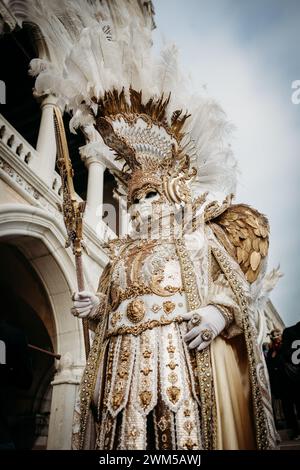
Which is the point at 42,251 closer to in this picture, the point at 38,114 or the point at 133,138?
the point at 133,138

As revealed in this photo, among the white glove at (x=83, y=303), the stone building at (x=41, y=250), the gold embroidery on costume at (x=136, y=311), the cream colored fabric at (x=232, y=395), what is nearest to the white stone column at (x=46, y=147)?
the stone building at (x=41, y=250)

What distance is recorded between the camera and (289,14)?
2578 mm

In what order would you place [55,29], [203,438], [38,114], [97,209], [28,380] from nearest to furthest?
[203,438] < [28,380] < [55,29] < [97,209] < [38,114]

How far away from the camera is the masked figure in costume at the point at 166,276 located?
55.6 inches

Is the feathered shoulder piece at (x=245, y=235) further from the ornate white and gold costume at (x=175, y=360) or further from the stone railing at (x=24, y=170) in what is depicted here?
the stone railing at (x=24, y=170)

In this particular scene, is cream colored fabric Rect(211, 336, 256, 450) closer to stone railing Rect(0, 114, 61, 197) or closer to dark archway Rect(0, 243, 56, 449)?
stone railing Rect(0, 114, 61, 197)

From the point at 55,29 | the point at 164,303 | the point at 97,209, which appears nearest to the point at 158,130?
the point at 164,303

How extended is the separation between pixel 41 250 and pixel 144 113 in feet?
11.3

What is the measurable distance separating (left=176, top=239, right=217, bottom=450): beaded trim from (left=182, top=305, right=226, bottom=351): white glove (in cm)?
6

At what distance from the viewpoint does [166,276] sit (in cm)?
177

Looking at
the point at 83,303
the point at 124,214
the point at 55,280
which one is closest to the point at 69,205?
the point at 83,303

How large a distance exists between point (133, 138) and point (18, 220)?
2743 mm

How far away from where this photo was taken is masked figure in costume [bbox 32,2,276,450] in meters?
1.41

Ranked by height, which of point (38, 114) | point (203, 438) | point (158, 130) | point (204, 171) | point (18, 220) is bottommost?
point (203, 438)
